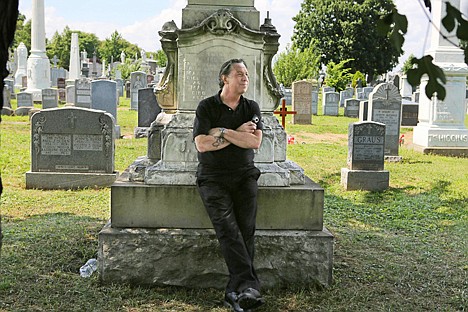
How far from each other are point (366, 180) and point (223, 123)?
18.5 ft

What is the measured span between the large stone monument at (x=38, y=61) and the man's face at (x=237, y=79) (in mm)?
23171

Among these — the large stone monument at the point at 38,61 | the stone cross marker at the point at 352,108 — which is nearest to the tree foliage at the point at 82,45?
the large stone monument at the point at 38,61

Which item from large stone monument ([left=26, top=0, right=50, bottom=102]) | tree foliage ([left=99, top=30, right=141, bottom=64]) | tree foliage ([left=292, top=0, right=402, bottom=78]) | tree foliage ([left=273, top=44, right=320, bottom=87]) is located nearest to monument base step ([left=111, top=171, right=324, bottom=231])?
large stone monument ([left=26, top=0, right=50, bottom=102])

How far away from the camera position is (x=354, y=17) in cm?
5159

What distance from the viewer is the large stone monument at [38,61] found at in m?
25.2

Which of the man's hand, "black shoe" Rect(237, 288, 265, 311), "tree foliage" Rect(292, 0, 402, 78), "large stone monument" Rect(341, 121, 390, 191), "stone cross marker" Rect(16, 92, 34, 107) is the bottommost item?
"black shoe" Rect(237, 288, 265, 311)

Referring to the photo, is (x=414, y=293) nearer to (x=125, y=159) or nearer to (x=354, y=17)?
(x=125, y=159)

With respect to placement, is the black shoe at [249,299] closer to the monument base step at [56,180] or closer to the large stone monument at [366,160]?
the monument base step at [56,180]

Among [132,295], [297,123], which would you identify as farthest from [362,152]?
[297,123]

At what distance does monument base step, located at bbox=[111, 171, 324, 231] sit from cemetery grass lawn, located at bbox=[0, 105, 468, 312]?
1.61 ft

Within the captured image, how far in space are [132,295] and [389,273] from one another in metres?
2.12

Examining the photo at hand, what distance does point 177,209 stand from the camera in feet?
14.7

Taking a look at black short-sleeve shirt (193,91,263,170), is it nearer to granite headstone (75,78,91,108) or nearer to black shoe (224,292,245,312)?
black shoe (224,292,245,312)

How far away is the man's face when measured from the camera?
3.98 metres
